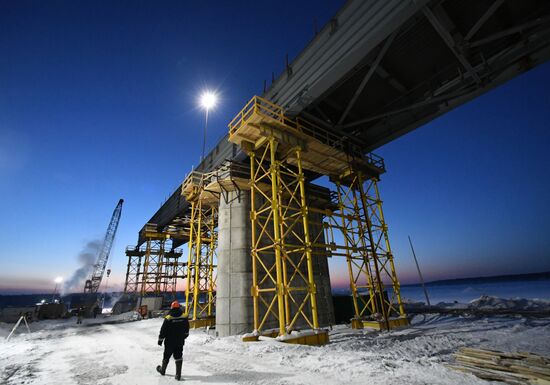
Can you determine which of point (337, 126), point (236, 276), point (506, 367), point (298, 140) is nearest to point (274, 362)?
point (506, 367)

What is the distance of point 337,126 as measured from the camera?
55.1ft

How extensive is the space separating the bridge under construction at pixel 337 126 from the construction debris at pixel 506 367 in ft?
18.3

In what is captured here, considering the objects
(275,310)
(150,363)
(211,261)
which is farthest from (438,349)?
(211,261)

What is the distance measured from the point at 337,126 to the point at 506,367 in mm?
13874

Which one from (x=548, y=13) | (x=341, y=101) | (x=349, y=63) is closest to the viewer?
(x=548, y=13)

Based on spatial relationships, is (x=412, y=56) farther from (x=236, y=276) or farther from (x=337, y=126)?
(x=236, y=276)

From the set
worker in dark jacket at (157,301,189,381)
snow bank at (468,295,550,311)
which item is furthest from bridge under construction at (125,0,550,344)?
snow bank at (468,295,550,311)

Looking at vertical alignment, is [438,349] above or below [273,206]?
below

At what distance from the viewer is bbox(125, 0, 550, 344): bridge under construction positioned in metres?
11.0

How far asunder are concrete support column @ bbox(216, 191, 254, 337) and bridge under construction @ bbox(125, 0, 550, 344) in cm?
6

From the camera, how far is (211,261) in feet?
72.1

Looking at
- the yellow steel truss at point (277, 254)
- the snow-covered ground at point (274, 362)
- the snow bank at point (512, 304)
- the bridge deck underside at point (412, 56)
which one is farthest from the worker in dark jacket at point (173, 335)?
the snow bank at point (512, 304)

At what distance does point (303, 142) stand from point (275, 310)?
1026 centimetres

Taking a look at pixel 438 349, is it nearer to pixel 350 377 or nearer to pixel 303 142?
pixel 350 377
